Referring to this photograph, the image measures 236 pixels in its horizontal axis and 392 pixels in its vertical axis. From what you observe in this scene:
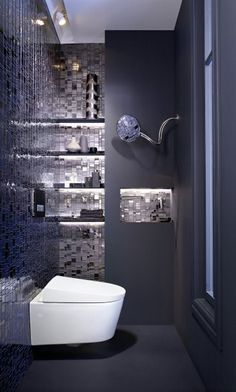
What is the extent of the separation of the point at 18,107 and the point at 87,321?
1375mm

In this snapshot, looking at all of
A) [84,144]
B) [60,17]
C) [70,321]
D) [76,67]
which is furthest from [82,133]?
[70,321]

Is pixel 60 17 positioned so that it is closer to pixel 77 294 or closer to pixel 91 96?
pixel 91 96

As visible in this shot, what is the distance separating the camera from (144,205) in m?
3.58

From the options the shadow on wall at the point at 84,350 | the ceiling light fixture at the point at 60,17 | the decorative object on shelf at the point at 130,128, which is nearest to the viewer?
the shadow on wall at the point at 84,350

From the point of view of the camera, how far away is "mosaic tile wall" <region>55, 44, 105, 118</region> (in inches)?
149

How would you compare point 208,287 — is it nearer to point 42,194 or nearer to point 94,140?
point 42,194

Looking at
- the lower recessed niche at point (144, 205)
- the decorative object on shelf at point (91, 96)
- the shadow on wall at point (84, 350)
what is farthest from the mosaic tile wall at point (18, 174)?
the lower recessed niche at point (144, 205)

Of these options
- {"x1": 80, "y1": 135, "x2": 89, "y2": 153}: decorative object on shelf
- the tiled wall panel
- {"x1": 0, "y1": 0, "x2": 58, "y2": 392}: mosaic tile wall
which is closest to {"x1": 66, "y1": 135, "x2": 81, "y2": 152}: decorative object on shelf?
{"x1": 80, "y1": 135, "x2": 89, "y2": 153}: decorative object on shelf

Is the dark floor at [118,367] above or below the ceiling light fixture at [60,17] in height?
below

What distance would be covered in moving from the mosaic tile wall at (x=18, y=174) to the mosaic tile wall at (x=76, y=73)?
728 millimetres

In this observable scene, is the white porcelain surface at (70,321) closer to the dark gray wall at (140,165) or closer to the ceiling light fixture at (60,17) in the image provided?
the dark gray wall at (140,165)

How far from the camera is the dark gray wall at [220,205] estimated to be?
5.51 ft

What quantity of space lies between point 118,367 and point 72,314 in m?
0.44

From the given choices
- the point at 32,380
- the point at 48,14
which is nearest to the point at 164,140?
the point at 48,14
